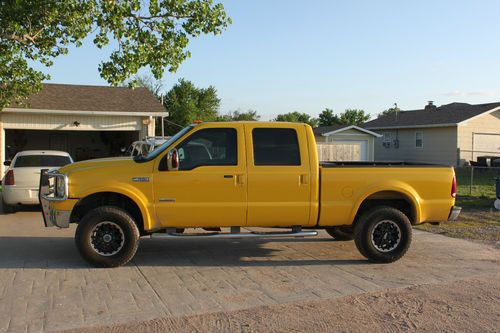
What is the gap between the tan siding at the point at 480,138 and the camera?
30.3m

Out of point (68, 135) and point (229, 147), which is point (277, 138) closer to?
point (229, 147)

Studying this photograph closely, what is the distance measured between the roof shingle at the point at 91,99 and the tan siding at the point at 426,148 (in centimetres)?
1832

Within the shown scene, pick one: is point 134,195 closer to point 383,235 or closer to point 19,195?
point 383,235

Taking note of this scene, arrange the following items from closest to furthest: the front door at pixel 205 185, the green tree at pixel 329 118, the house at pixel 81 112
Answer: the front door at pixel 205 185 < the house at pixel 81 112 < the green tree at pixel 329 118

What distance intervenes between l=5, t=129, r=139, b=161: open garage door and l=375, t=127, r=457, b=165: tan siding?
19.0 m

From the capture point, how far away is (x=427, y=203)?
7.33 meters

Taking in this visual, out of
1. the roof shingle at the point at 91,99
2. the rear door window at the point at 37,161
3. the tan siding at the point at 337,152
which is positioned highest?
the roof shingle at the point at 91,99

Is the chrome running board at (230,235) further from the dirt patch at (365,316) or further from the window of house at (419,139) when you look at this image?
the window of house at (419,139)

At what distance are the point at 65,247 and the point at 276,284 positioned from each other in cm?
393

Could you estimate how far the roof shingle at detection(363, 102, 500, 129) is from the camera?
30797mm

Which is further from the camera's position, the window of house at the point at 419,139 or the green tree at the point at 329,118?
the green tree at the point at 329,118

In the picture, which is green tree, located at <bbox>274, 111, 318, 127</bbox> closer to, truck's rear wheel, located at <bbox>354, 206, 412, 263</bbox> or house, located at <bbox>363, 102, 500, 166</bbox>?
house, located at <bbox>363, 102, 500, 166</bbox>

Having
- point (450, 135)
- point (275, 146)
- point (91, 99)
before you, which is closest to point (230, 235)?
point (275, 146)

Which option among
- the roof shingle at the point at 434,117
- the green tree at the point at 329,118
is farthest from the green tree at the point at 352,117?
the roof shingle at the point at 434,117
